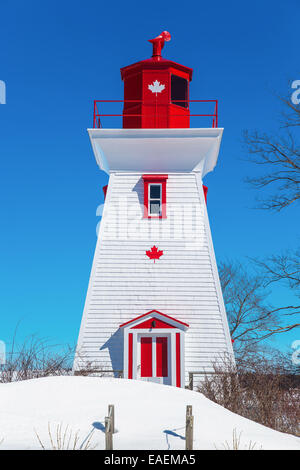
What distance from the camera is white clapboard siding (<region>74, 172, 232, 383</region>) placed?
1733 centimetres

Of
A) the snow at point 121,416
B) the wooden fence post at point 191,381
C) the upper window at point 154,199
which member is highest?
the upper window at point 154,199

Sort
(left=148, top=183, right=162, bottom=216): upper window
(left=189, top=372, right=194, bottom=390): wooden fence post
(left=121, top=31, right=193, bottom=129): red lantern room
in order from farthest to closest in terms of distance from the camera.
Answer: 1. (left=121, top=31, right=193, bottom=129): red lantern room
2. (left=148, top=183, right=162, bottom=216): upper window
3. (left=189, top=372, right=194, bottom=390): wooden fence post

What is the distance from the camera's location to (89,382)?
32.1 feet

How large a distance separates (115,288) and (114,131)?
5.92 metres

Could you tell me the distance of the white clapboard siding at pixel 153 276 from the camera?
1733 cm

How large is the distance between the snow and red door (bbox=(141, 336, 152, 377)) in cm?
736

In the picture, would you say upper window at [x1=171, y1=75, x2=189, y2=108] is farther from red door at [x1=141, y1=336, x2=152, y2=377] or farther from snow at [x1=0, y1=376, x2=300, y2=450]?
snow at [x1=0, y1=376, x2=300, y2=450]

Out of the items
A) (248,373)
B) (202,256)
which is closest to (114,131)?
(202,256)

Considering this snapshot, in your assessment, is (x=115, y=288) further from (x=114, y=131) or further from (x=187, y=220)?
(x=114, y=131)

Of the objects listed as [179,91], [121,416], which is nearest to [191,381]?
[121,416]

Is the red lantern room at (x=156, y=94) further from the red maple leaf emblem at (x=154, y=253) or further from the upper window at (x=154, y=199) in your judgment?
the red maple leaf emblem at (x=154, y=253)


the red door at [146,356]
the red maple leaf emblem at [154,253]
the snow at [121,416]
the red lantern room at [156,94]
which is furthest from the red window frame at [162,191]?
the snow at [121,416]
